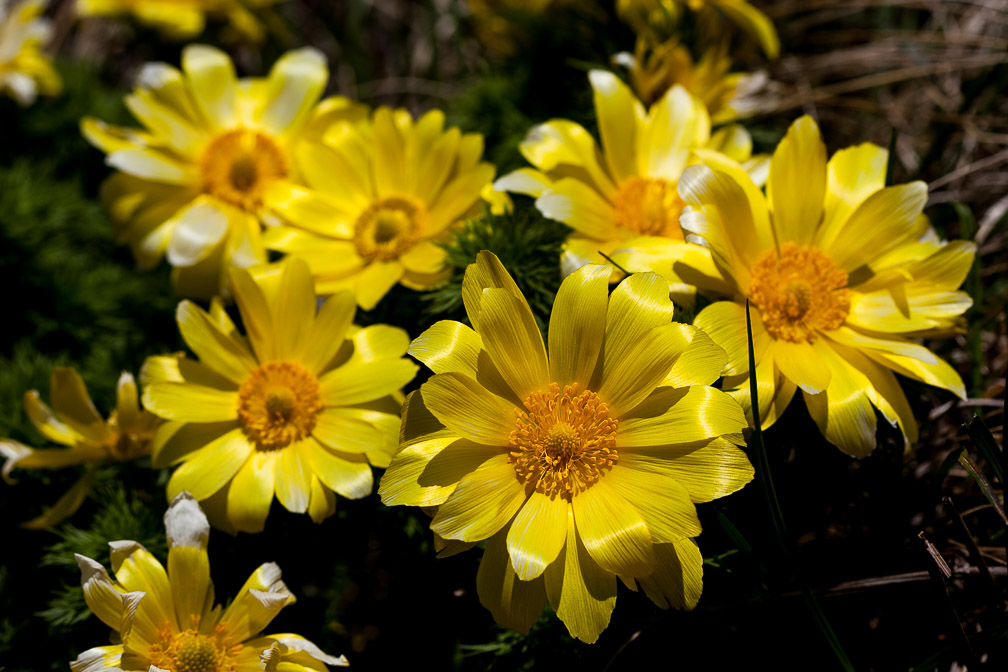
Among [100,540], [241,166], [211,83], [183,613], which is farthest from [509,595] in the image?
[211,83]

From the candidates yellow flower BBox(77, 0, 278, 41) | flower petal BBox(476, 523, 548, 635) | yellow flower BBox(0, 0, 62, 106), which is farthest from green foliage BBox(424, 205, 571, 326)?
yellow flower BBox(77, 0, 278, 41)

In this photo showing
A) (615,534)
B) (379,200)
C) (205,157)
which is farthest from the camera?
(205,157)

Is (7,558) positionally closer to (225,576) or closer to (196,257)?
(225,576)

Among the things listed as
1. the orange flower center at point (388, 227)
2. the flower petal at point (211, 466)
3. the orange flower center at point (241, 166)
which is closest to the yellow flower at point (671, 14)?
the orange flower center at point (388, 227)

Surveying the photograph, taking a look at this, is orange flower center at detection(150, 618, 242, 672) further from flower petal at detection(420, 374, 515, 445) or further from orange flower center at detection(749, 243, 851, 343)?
orange flower center at detection(749, 243, 851, 343)

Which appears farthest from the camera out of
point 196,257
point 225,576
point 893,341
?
point 196,257

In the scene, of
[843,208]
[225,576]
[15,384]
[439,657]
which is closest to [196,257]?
[15,384]

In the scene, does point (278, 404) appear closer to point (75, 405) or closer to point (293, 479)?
point (293, 479)
